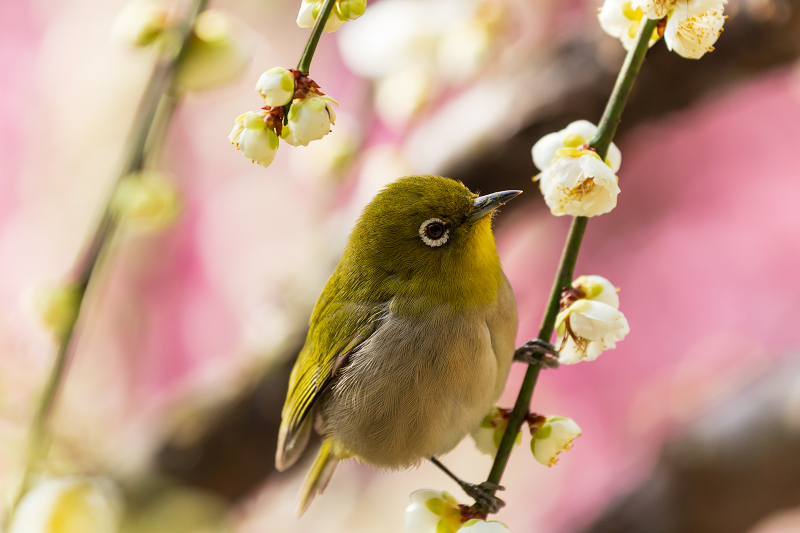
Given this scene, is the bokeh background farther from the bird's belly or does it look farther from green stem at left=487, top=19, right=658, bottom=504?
green stem at left=487, top=19, right=658, bottom=504

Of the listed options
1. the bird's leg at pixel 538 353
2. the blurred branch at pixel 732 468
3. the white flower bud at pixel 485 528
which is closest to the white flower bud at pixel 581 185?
the bird's leg at pixel 538 353

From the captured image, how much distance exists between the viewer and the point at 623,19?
49 cm

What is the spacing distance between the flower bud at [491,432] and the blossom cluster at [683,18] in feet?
1.22

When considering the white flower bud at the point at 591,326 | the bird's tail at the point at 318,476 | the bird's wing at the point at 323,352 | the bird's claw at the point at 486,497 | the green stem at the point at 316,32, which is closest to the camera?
the green stem at the point at 316,32

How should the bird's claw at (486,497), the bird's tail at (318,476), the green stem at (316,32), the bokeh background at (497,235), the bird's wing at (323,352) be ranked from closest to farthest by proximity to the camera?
the green stem at (316,32) < the bird's claw at (486,497) < the bird's wing at (323,352) < the bird's tail at (318,476) < the bokeh background at (497,235)

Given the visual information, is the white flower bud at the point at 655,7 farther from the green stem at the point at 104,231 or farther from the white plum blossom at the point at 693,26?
the green stem at the point at 104,231

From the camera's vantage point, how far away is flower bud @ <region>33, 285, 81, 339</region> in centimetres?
54

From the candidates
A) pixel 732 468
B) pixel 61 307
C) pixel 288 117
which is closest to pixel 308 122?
pixel 288 117

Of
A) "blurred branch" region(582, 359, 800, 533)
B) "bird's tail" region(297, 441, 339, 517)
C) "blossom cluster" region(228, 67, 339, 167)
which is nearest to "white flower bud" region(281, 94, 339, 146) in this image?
"blossom cluster" region(228, 67, 339, 167)

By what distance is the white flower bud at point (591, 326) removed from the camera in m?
0.47

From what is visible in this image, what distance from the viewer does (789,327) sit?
1496mm

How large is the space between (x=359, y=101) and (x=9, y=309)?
95 centimetres

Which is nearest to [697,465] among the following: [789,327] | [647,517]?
[647,517]

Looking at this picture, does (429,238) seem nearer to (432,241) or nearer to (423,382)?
(432,241)
